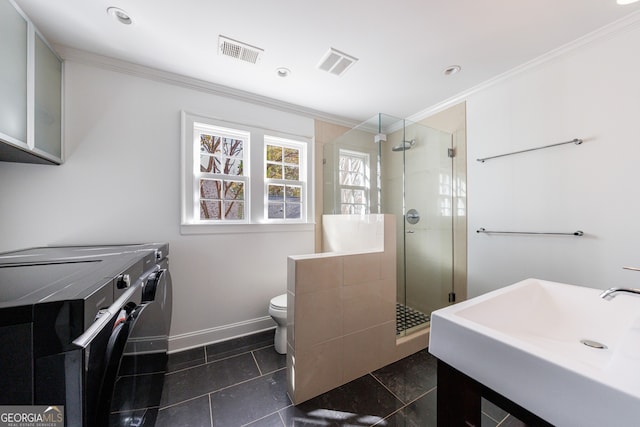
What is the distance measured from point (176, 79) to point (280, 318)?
7.28 ft

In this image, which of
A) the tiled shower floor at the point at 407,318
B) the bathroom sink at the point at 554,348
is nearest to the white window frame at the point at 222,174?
the tiled shower floor at the point at 407,318

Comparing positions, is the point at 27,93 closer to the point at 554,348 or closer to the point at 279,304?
the point at 279,304

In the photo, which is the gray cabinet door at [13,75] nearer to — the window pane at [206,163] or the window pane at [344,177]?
the window pane at [206,163]

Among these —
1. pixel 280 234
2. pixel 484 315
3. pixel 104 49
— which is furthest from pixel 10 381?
pixel 104 49

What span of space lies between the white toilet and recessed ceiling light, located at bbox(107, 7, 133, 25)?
2.18 metres

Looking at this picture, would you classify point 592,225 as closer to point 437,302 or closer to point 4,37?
point 437,302

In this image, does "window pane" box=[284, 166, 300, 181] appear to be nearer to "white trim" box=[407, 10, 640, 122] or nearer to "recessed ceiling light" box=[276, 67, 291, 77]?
"recessed ceiling light" box=[276, 67, 291, 77]

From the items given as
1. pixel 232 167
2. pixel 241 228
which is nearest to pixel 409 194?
pixel 241 228

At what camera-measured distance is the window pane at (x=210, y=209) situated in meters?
2.18

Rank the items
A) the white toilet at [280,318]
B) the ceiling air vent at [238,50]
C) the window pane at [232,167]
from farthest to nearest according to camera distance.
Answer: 1. the window pane at [232,167]
2. the white toilet at [280,318]
3. the ceiling air vent at [238,50]

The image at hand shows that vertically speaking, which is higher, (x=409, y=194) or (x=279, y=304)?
(x=409, y=194)

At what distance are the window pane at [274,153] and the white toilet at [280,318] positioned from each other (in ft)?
4.68

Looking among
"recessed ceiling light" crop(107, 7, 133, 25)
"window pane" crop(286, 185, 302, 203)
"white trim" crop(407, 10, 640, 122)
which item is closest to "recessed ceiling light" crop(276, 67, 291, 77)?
"recessed ceiling light" crop(107, 7, 133, 25)

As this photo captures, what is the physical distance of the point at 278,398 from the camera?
4.79 ft
